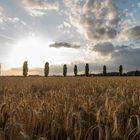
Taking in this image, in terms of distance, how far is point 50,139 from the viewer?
340cm

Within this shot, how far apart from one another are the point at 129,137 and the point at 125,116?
993mm

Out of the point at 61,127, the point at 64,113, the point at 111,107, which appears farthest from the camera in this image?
the point at 111,107

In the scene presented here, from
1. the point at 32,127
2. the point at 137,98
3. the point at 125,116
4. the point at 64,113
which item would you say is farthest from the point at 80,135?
the point at 137,98

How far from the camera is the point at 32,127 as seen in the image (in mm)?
3672

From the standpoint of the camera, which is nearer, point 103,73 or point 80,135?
point 80,135

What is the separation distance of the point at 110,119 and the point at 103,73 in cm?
8546

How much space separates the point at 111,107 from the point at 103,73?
84909 millimetres

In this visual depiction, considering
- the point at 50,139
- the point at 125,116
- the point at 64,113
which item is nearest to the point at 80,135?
the point at 50,139

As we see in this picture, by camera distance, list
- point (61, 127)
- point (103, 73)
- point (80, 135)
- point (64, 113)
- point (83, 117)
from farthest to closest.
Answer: point (103, 73) < point (64, 113) < point (83, 117) < point (61, 127) < point (80, 135)

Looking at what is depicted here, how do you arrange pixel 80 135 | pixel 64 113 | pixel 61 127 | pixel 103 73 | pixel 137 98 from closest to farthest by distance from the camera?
pixel 80 135
pixel 61 127
pixel 64 113
pixel 137 98
pixel 103 73

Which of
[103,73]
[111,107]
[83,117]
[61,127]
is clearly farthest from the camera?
[103,73]

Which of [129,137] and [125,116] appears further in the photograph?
[125,116]

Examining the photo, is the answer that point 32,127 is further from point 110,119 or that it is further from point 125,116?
point 125,116

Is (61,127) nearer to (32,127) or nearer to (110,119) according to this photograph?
(32,127)
